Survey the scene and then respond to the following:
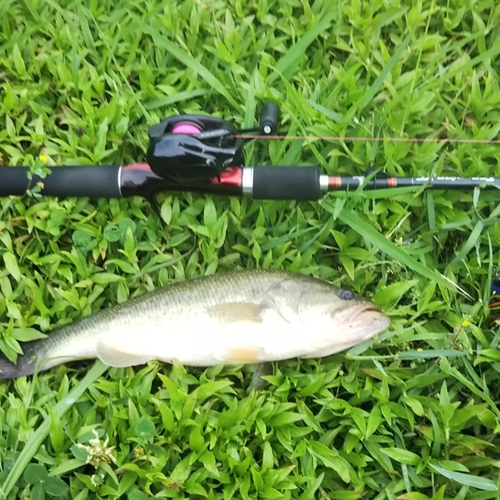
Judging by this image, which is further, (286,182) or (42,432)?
(286,182)

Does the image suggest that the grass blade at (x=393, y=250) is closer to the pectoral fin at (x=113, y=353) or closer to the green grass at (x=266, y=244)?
the green grass at (x=266, y=244)

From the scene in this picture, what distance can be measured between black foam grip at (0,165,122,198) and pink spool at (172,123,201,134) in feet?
1.23

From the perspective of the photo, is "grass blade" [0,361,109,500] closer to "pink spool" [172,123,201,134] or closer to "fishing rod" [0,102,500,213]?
"fishing rod" [0,102,500,213]

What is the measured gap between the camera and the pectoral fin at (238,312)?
2637 millimetres

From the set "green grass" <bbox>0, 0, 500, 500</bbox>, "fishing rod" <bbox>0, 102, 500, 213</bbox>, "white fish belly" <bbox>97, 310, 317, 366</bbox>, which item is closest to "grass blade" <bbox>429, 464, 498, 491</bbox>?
"green grass" <bbox>0, 0, 500, 500</bbox>

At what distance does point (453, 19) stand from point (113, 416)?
2864 millimetres

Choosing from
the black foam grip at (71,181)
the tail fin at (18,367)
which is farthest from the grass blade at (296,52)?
the tail fin at (18,367)

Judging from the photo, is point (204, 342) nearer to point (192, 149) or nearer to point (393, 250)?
point (192, 149)

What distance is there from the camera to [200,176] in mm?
2709

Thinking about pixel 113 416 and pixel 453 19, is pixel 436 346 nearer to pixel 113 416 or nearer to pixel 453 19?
pixel 113 416

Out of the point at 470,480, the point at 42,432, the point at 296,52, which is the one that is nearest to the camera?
the point at 470,480

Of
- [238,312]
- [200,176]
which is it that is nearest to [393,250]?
[238,312]

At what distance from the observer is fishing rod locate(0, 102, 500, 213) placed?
8.69ft

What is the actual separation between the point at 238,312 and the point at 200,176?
0.68 m
